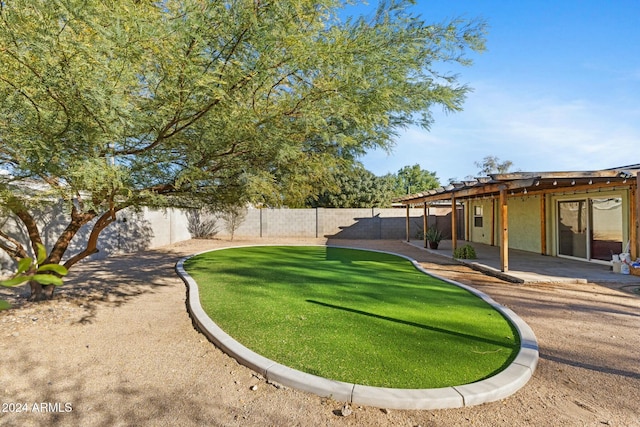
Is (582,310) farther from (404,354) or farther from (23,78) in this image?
(23,78)

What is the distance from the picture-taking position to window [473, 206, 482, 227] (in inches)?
686

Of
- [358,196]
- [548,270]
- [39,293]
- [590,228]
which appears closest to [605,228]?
[590,228]

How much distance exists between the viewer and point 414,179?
56.2m

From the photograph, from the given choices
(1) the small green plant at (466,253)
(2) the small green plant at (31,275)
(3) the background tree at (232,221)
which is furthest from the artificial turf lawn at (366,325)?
(3) the background tree at (232,221)

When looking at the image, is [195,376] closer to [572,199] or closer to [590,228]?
[590,228]

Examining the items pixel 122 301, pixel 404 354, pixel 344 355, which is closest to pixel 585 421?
pixel 404 354

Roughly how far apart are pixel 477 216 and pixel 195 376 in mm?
17049

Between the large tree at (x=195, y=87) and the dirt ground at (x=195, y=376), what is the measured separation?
1.72 m

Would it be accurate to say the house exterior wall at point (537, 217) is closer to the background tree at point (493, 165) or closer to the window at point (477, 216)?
→ the window at point (477, 216)

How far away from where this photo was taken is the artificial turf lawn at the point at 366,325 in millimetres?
3440

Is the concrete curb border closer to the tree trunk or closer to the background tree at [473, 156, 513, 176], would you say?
the tree trunk

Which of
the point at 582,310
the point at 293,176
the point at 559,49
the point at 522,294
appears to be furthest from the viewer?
the point at 559,49

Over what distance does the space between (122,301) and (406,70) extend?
233 inches

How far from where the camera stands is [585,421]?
2.76 m
